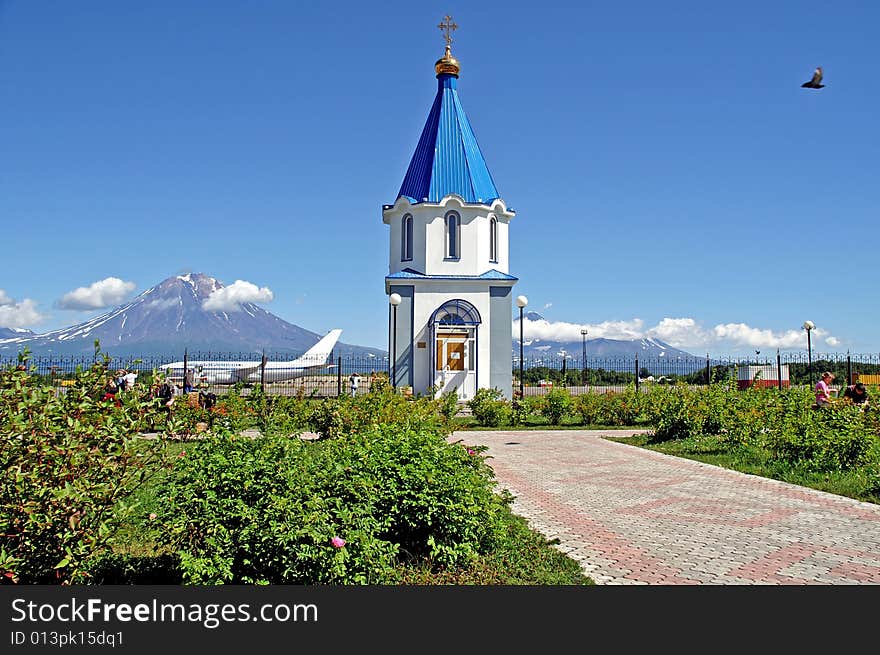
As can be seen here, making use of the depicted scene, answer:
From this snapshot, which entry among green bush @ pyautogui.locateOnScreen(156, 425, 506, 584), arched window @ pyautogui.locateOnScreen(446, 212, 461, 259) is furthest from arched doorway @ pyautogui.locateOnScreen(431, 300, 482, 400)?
green bush @ pyautogui.locateOnScreen(156, 425, 506, 584)

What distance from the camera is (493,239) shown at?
982 inches

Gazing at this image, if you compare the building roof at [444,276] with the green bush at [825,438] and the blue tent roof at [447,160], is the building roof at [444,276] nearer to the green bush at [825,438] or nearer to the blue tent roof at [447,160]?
the blue tent roof at [447,160]

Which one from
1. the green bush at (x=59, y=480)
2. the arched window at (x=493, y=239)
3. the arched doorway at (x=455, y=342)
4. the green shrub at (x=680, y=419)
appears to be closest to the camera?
the green bush at (x=59, y=480)

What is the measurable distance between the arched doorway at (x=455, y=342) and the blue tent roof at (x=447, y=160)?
3764mm

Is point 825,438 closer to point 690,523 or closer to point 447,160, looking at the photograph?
point 690,523

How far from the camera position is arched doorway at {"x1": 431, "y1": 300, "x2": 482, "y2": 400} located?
2367cm

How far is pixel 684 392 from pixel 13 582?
13346mm

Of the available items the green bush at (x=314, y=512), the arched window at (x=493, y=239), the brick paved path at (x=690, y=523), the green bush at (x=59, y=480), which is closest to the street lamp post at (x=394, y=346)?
the arched window at (x=493, y=239)

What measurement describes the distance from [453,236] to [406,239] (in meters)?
1.64

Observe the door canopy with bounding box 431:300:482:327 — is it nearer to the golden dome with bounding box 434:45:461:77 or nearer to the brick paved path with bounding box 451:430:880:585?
the golden dome with bounding box 434:45:461:77

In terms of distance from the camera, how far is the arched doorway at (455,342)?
23.7 metres

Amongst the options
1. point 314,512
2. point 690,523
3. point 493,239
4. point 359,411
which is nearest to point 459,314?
point 493,239

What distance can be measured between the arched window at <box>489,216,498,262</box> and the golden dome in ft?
18.2

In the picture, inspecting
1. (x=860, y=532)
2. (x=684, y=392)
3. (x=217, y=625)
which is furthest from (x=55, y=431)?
(x=684, y=392)
